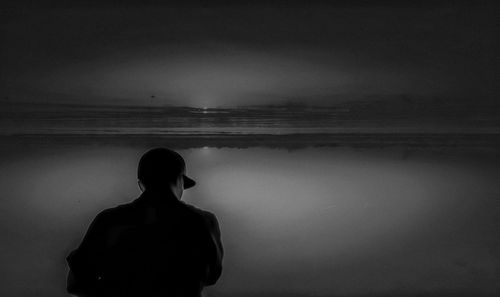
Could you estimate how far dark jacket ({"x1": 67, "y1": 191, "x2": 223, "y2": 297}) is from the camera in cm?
139

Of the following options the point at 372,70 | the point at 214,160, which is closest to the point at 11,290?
the point at 214,160

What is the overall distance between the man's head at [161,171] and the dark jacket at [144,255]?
7 cm

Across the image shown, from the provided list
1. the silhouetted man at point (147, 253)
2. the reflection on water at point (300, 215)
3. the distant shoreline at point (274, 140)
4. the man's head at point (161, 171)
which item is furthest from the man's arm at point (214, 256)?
the distant shoreline at point (274, 140)

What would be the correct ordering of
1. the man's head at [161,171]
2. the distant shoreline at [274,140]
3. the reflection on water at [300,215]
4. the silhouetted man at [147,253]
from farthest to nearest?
the distant shoreline at [274,140], the reflection on water at [300,215], the man's head at [161,171], the silhouetted man at [147,253]

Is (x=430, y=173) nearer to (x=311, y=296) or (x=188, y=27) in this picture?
(x=311, y=296)

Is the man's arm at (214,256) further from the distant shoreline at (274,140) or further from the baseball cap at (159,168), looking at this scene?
the distant shoreline at (274,140)

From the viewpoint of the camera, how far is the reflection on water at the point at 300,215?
7.78ft

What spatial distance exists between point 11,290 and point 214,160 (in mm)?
893

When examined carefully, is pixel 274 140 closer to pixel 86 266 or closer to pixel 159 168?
pixel 159 168

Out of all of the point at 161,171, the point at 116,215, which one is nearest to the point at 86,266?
the point at 116,215

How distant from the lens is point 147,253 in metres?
1.40

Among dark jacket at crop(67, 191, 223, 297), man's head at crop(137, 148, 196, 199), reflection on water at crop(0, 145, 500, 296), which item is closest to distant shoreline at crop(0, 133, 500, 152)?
reflection on water at crop(0, 145, 500, 296)

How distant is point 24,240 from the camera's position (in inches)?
96.0

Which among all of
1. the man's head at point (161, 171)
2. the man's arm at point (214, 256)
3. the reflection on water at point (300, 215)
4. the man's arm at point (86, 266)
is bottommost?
the man's arm at point (86, 266)
